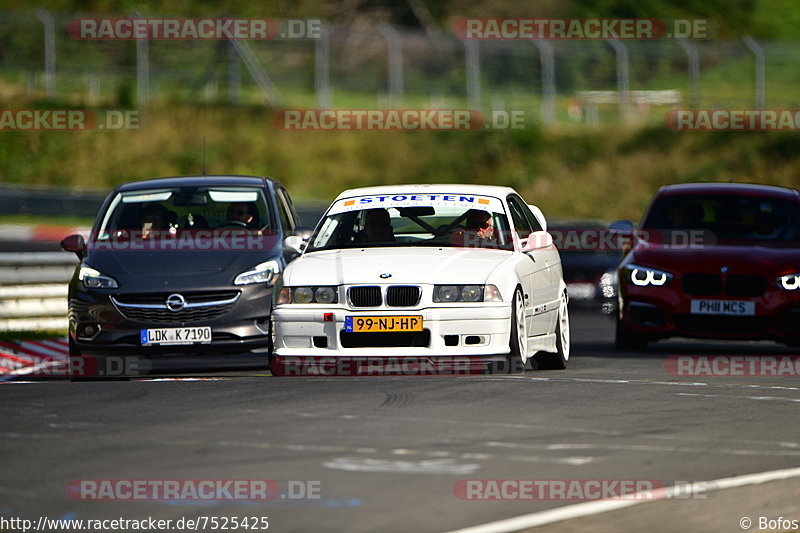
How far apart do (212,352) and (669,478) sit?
6287 mm

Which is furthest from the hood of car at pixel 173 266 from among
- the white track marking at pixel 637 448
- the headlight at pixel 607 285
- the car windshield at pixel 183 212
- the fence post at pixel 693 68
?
the fence post at pixel 693 68

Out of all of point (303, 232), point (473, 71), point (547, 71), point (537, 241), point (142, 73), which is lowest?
point (537, 241)

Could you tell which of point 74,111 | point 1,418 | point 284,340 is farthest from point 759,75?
point 1,418

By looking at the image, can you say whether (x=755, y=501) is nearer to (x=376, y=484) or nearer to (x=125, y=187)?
(x=376, y=484)

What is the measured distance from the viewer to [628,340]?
50.3 ft

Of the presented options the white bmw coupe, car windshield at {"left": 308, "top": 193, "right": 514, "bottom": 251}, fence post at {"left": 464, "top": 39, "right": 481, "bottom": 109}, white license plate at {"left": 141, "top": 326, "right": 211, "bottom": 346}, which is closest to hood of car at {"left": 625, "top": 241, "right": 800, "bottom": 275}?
the white bmw coupe

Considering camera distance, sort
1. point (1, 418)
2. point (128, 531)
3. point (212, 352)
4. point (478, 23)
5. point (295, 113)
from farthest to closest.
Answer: point (478, 23)
point (295, 113)
point (212, 352)
point (1, 418)
point (128, 531)

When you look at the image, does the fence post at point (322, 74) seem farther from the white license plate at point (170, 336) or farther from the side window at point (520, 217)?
the white license plate at point (170, 336)

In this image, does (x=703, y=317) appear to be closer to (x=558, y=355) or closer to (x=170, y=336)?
(x=558, y=355)

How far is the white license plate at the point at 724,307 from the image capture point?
14.5 meters

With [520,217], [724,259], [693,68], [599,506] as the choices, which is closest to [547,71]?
[693,68]

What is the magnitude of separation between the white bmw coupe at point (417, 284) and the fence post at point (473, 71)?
27.5m

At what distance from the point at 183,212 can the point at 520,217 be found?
3245mm

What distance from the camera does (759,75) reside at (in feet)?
117
